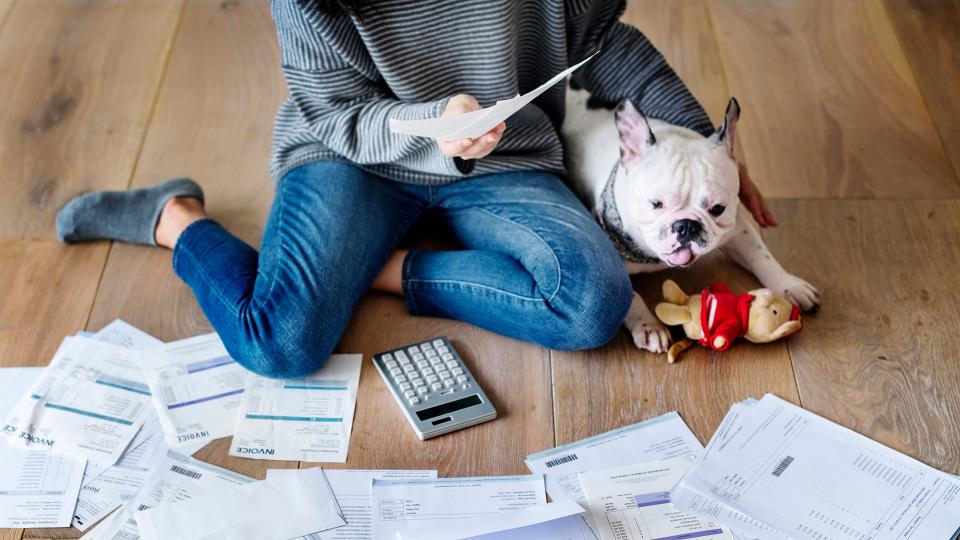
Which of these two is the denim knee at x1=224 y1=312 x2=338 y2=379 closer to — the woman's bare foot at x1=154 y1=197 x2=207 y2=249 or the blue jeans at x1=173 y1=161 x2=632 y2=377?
the blue jeans at x1=173 y1=161 x2=632 y2=377

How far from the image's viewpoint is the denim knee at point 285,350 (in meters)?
1.54

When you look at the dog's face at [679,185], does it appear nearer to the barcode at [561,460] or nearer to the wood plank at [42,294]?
the barcode at [561,460]

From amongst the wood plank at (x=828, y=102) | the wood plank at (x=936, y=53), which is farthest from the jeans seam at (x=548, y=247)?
the wood plank at (x=936, y=53)

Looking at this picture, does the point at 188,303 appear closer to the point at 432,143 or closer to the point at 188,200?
the point at 188,200

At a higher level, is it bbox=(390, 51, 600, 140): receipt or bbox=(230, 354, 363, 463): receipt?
bbox=(390, 51, 600, 140): receipt

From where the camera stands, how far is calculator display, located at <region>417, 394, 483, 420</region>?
154cm

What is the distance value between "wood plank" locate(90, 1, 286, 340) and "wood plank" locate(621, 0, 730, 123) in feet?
2.77

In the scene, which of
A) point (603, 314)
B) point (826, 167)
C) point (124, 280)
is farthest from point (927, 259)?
point (124, 280)

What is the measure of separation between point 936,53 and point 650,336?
1.16m

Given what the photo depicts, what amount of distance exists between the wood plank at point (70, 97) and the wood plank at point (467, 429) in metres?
0.66

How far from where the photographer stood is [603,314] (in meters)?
1.56

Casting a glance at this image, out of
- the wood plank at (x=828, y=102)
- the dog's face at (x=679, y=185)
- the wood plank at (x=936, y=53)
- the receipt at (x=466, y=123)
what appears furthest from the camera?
the wood plank at (x=936, y=53)

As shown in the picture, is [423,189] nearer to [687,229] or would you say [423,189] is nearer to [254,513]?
[687,229]

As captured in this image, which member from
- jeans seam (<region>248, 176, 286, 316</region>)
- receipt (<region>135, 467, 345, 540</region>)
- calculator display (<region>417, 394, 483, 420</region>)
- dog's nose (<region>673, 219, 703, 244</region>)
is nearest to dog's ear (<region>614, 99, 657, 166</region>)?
dog's nose (<region>673, 219, 703, 244</region>)
